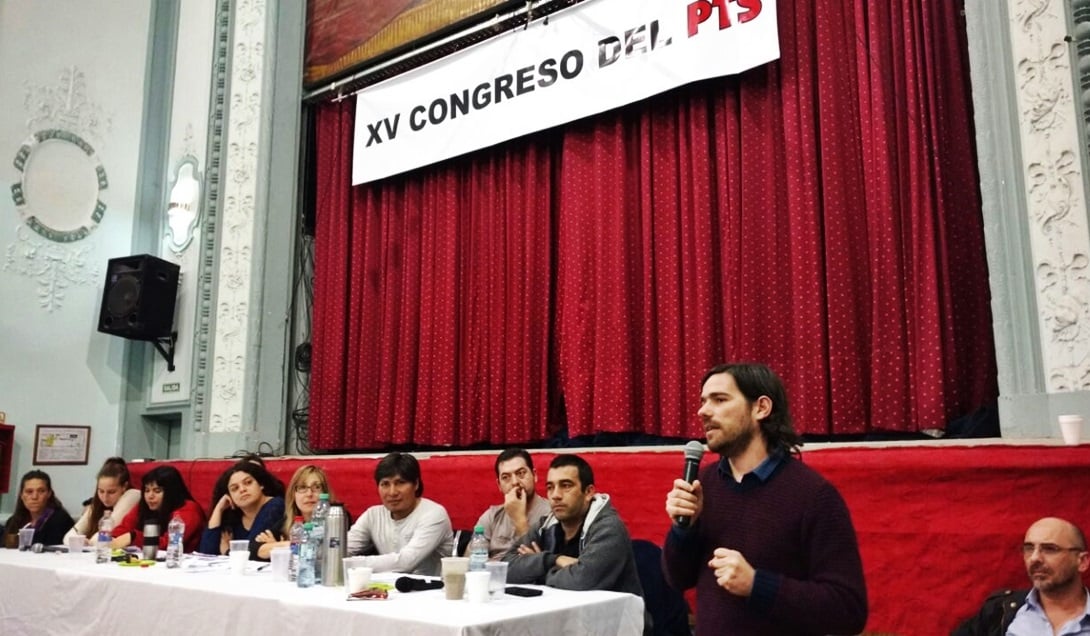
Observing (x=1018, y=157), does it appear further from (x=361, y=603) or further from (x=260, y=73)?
(x=260, y=73)

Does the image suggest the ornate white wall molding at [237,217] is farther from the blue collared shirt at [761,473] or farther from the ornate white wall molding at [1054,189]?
Answer: the blue collared shirt at [761,473]

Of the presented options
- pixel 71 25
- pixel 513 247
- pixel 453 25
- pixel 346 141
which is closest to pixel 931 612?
pixel 513 247

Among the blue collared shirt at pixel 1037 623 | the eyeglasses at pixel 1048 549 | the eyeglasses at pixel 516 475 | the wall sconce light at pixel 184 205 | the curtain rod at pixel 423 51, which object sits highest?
the curtain rod at pixel 423 51

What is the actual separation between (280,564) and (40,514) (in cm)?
283

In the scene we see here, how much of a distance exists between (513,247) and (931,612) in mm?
3159

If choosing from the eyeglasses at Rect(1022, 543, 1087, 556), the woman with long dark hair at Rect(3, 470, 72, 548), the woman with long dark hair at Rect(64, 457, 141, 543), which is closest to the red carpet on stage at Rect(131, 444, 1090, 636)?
the eyeglasses at Rect(1022, 543, 1087, 556)

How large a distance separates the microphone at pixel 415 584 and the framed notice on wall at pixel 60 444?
17.4 feet

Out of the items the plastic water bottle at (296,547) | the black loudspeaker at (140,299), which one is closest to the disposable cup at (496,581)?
the plastic water bottle at (296,547)

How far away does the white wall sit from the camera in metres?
6.69

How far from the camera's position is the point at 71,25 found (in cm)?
718

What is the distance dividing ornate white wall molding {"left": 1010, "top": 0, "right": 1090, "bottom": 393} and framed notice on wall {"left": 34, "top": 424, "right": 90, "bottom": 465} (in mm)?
6530

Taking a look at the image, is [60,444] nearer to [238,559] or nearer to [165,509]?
[165,509]

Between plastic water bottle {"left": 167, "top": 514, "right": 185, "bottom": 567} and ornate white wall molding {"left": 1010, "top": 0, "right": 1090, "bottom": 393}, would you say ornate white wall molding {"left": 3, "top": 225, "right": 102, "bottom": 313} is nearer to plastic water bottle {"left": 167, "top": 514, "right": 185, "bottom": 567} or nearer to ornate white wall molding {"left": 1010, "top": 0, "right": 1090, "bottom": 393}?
plastic water bottle {"left": 167, "top": 514, "right": 185, "bottom": 567}

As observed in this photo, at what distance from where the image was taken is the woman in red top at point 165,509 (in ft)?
13.3
